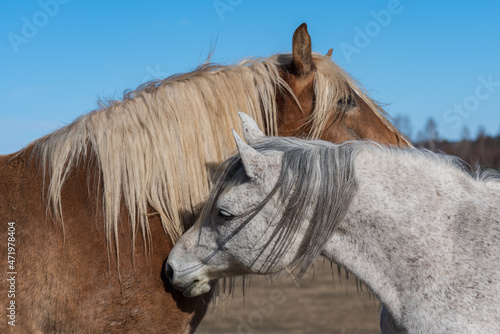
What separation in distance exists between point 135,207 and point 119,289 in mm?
462

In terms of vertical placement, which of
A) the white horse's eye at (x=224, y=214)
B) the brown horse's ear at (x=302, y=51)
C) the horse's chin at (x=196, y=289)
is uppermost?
the brown horse's ear at (x=302, y=51)

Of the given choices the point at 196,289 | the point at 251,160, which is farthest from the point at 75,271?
the point at 251,160

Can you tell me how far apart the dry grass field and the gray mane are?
4.45 meters

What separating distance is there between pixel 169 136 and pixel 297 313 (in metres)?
6.85

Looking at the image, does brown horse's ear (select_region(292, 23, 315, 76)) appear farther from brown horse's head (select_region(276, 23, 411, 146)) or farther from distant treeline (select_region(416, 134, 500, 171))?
distant treeline (select_region(416, 134, 500, 171))

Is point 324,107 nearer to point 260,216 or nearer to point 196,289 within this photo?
point 260,216

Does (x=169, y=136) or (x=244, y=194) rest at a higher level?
(x=169, y=136)

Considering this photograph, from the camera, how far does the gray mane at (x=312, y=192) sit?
2707 mm

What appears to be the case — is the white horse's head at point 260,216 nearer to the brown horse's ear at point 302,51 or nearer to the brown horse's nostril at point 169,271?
the brown horse's nostril at point 169,271

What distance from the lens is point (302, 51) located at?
10.3 ft

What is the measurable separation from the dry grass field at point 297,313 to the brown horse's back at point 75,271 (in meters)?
4.43

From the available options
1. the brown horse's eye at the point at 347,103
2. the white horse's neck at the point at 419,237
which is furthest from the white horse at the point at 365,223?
the brown horse's eye at the point at 347,103

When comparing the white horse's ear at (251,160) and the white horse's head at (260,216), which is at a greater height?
the white horse's ear at (251,160)

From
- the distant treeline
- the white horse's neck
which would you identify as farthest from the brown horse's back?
the distant treeline
